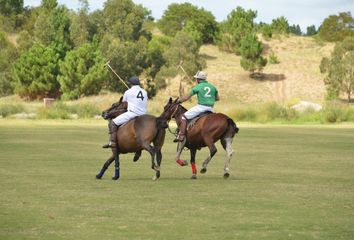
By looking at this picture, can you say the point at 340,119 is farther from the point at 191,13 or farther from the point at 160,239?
the point at 191,13

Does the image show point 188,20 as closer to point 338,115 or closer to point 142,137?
point 338,115

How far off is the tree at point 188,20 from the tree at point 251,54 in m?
23.0

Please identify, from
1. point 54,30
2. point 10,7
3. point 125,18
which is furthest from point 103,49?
point 10,7

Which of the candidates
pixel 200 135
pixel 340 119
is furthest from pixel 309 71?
pixel 200 135

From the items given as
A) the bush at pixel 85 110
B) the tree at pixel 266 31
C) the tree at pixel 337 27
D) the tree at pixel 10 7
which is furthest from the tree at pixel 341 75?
the tree at pixel 10 7

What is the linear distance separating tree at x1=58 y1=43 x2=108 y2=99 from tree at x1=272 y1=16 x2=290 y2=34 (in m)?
62.2

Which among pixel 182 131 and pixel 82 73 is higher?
pixel 182 131

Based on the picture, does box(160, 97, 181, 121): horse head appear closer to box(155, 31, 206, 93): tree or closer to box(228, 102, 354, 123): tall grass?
box(228, 102, 354, 123): tall grass

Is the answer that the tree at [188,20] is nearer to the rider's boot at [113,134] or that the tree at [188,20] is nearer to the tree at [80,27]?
the tree at [80,27]

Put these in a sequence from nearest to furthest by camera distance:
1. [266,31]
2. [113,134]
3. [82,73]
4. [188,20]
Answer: [113,134]
[82,73]
[266,31]
[188,20]

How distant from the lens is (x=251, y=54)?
4542 inches

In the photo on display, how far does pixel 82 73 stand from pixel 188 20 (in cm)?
5202

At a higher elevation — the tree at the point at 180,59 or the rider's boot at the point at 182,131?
the rider's boot at the point at 182,131

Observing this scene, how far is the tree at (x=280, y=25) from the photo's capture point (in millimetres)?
154750
